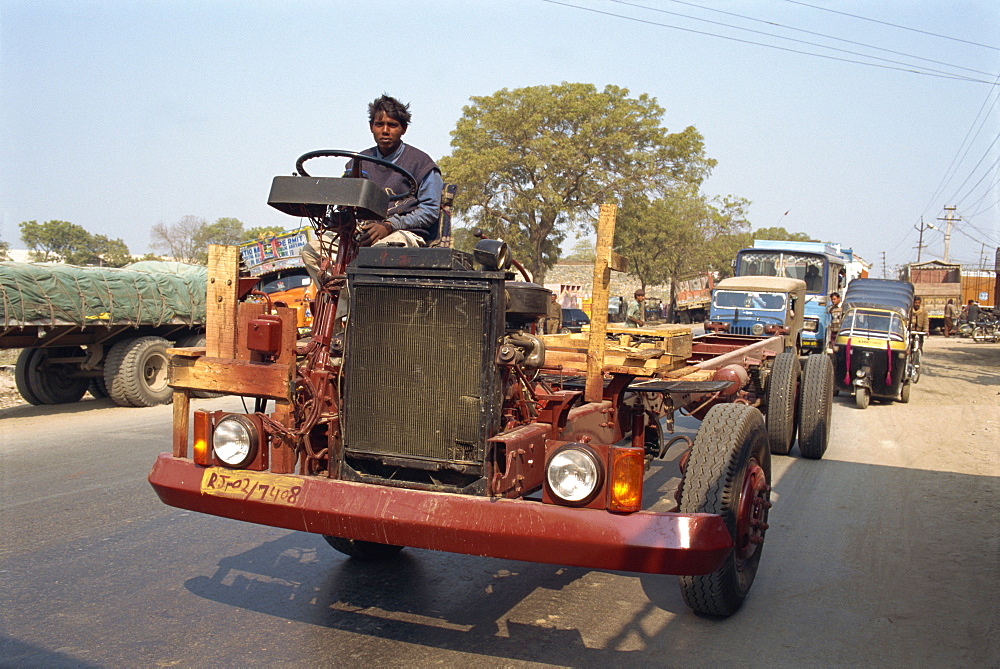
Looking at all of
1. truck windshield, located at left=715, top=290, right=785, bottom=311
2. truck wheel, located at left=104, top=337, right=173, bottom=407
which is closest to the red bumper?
truck wheel, located at left=104, top=337, right=173, bottom=407

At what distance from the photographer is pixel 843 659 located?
3.46 m

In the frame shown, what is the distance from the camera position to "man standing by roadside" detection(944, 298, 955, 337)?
37.1 metres

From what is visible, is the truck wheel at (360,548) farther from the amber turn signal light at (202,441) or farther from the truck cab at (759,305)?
the truck cab at (759,305)

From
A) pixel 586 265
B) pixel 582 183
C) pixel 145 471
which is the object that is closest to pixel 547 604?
pixel 145 471

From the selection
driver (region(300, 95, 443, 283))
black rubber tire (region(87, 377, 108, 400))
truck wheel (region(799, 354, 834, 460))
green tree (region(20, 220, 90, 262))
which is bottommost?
black rubber tire (region(87, 377, 108, 400))

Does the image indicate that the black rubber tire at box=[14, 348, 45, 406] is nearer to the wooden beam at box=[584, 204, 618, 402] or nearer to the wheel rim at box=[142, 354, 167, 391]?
the wheel rim at box=[142, 354, 167, 391]

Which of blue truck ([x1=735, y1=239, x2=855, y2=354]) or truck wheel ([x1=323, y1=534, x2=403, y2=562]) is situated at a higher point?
blue truck ([x1=735, y1=239, x2=855, y2=354])

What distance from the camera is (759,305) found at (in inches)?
582

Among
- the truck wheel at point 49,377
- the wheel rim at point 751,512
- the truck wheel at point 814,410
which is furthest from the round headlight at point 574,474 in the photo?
the truck wheel at point 49,377

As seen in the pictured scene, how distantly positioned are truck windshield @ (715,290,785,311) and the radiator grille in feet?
40.3

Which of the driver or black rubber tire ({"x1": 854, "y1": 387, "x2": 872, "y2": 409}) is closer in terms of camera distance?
the driver

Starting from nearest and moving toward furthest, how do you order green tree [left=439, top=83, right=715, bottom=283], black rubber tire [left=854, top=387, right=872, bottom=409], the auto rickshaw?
black rubber tire [left=854, top=387, right=872, bottom=409], the auto rickshaw, green tree [left=439, top=83, right=715, bottom=283]

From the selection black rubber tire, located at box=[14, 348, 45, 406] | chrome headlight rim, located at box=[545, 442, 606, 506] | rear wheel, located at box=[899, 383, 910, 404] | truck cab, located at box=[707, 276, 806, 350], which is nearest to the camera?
chrome headlight rim, located at box=[545, 442, 606, 506]

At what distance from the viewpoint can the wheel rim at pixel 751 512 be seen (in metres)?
3.71
